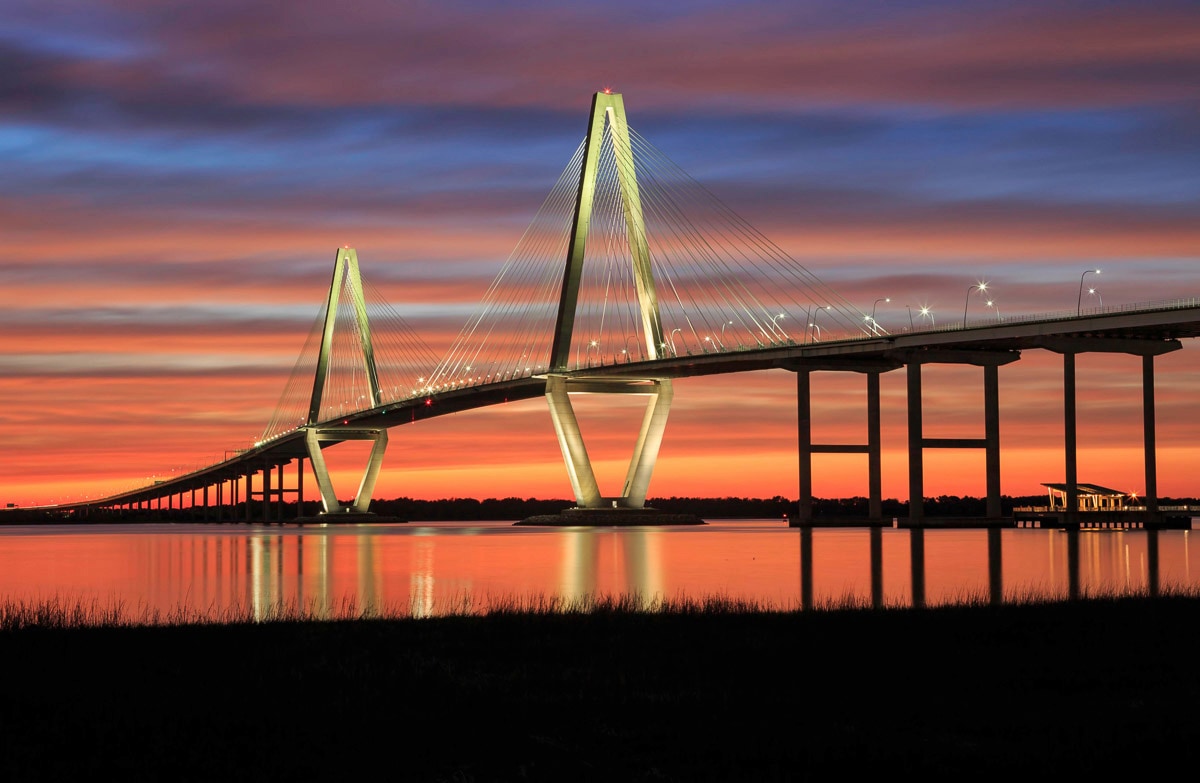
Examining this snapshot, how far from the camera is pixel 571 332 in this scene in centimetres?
10488

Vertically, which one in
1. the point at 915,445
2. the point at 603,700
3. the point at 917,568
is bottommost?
the point at 917,568

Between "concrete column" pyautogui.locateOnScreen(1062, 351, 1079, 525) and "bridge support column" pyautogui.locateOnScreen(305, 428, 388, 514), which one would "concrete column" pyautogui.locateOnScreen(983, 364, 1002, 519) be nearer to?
"concrete column" pyautogui.locateOnScreen(1062, 351, 1079, 525)

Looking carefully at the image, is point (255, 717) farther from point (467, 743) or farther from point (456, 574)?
point (456, 574)

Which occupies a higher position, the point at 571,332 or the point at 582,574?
the point at 571,332

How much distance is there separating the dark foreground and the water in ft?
24.3

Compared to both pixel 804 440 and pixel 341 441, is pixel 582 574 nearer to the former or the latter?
pixel 804 440

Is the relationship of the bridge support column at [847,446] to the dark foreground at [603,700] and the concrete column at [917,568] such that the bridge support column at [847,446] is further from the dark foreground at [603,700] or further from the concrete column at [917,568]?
the dark foreground at [603,700]

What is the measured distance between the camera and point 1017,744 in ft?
46.5

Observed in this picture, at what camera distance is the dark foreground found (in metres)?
13.4

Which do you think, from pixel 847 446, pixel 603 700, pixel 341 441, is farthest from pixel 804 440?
pixel 603 700

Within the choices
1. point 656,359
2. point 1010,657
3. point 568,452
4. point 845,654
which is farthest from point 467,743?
point 568,452

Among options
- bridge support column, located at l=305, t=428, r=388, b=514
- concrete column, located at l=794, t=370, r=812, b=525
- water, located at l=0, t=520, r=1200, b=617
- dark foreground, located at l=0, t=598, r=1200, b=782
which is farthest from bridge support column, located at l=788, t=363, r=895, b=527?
dark foreground, located at l=0, t=598, r=1200, b=782

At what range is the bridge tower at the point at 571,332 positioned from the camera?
102 metres

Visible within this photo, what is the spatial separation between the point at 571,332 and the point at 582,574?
57.4 m
